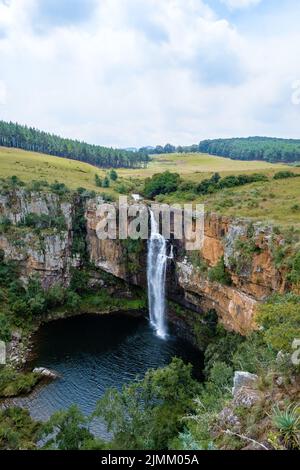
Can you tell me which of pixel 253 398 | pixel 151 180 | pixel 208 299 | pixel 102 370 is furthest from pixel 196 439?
pixel 151 180

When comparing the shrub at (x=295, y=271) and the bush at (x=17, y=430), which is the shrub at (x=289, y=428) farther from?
the shrub at (x=295, y=271)

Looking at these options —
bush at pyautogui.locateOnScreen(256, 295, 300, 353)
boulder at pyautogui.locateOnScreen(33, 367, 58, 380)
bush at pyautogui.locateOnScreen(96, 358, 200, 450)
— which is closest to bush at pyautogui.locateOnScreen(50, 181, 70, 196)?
boulder at pyautogui.locateOnScreen(33, 367, 58, 380)

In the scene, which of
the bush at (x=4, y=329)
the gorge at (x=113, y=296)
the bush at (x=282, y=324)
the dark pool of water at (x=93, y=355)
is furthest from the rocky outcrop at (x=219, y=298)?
the bush at (x=4, y=329)

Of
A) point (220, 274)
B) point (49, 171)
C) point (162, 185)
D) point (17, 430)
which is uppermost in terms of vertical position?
point (49, 171)

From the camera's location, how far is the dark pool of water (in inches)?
1378

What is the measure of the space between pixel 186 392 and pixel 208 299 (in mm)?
18877

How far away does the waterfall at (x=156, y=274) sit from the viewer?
51438 millimetres

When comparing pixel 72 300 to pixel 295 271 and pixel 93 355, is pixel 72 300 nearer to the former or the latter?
pixel 93 355

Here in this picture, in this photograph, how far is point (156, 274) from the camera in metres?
52.5

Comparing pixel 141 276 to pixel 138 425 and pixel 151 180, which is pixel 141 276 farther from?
pixel 138 425

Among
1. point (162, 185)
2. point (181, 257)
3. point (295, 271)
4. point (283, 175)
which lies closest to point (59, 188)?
point (162, 185)

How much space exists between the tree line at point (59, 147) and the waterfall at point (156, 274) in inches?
2651

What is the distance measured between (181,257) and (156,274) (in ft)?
18.0

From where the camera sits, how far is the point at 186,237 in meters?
47.4
